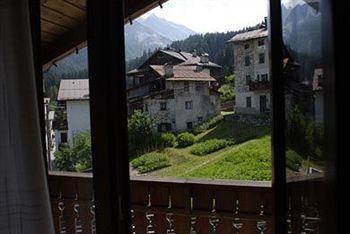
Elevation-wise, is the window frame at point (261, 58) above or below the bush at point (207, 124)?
above

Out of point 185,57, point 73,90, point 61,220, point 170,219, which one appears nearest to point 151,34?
point 185,57

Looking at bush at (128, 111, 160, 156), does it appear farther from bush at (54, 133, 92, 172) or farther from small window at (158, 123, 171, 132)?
bush at (54, 133, 92, 172)

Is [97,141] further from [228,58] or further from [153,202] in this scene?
[153,202]

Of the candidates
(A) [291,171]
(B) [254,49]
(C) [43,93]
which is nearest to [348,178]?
(A) [291,171]

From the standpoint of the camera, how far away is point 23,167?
1.44 m

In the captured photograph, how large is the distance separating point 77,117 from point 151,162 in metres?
0.70

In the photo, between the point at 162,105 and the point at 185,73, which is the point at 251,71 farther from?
the point at 162,105

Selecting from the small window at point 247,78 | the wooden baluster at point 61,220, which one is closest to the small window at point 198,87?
the small window at point 247,78

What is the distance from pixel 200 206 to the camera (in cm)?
251

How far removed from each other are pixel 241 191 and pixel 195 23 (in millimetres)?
1119

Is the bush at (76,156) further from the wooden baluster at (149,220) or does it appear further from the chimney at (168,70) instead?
the wooden baluster at (149,220)

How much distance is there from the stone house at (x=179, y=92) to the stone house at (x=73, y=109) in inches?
13.0

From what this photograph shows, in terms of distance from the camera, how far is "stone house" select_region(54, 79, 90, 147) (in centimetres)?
156

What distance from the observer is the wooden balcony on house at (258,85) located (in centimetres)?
157
